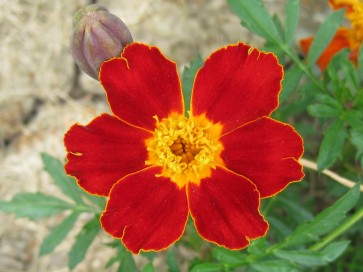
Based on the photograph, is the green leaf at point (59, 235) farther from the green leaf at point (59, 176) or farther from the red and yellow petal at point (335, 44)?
the red and yellow petal at point (335, 44)

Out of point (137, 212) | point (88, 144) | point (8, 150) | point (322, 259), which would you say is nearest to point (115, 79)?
point (88, 144)

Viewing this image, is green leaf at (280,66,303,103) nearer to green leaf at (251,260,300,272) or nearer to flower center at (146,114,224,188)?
flower center at (146,114,224,188)

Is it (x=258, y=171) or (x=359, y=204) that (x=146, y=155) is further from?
(x=359, y=204)

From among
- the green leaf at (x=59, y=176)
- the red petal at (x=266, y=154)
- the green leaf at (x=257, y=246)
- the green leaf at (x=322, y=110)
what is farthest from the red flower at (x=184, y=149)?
the green leaf at (x=59, y=176)

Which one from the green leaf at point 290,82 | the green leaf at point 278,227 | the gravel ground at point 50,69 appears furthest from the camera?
the gravel ground at point 50,69

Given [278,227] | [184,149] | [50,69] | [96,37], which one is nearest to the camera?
[96,37]

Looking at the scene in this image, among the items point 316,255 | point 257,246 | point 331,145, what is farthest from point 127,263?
point 331,145

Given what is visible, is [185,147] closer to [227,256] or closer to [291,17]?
[227,256]

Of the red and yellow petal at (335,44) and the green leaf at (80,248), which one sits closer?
the green leaf at (80,248)
